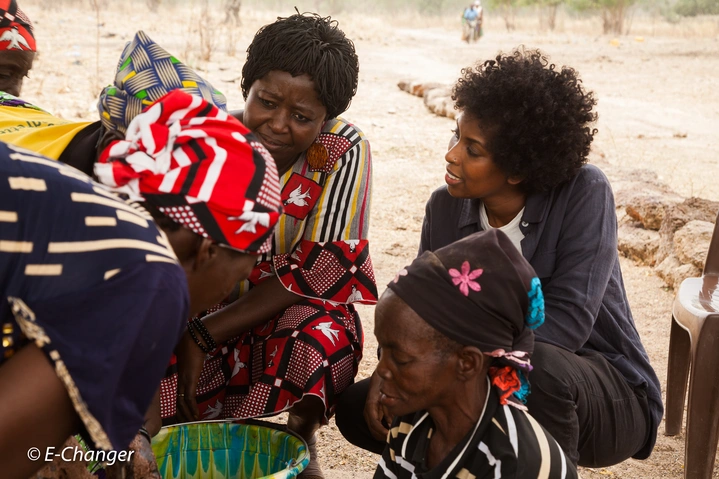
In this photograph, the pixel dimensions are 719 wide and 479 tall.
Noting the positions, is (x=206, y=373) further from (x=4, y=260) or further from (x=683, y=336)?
(x=683, y=336)

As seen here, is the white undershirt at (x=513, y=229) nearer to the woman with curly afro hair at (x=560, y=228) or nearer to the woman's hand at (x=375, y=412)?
the woman with curly afro hair at (x=560, y=228)

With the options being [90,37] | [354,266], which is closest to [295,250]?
[354,266]

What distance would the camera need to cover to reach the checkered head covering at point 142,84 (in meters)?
2.52

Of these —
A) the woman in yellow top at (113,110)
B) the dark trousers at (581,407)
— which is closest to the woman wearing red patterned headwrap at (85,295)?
the woman in yellow top at (113,110)

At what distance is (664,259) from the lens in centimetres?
588

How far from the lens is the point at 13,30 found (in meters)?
3.27

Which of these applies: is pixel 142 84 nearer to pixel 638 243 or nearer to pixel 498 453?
pixel 498 453

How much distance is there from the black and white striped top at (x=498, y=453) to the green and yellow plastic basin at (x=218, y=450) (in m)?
0.55

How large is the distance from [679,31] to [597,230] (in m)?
30.2

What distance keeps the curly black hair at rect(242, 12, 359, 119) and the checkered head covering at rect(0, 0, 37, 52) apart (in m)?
1.01

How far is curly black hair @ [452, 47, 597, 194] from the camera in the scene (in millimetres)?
2682

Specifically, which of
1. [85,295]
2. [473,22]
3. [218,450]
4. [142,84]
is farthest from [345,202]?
[473,22]

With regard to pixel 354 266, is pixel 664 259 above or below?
below

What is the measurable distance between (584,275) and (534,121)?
21.7 inches
